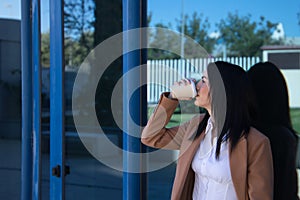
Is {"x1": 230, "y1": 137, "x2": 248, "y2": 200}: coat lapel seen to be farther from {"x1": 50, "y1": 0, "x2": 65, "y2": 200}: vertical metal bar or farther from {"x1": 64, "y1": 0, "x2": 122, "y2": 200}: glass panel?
{"x1": 50, "y1": 0, "x2": 65, "y2": 200}: vertical metal bar

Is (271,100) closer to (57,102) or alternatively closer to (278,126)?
(278,126)

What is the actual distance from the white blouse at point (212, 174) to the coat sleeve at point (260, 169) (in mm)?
61

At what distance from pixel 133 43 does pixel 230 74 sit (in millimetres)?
714

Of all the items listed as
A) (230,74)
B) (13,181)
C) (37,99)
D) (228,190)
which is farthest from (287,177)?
(13,181)

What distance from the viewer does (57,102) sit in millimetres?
2230

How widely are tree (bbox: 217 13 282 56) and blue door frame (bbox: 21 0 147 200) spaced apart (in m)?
2.60

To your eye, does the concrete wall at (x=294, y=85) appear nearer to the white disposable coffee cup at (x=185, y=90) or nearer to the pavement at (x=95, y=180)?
the pavement at (x=95, y=180)

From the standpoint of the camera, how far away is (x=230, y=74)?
120 cm

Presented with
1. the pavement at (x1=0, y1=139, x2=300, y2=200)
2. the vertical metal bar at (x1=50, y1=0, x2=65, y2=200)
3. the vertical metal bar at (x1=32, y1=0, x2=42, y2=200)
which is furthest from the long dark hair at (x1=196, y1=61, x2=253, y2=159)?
the vertical metal bar at (x1=32, y1=0, x2=42, y2=200)

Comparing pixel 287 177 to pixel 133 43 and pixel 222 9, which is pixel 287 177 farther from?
pixel 222 9

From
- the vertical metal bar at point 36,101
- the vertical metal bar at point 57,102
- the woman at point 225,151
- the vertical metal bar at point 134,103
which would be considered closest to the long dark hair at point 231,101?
the woman at point 225,151

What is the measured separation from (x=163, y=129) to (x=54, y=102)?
949 millimetres

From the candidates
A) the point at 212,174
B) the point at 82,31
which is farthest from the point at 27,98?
the point at 82,31

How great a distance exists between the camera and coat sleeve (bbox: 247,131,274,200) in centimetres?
116
